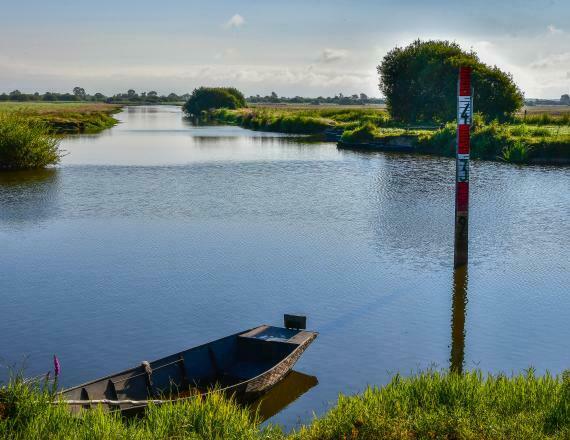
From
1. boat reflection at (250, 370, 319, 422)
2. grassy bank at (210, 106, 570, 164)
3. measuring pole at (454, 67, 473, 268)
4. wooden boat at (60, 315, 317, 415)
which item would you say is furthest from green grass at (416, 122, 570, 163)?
boat reflection at (250, 370, 319, 422)

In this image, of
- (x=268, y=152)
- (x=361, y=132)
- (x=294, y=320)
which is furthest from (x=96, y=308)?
(x=361, y=132)

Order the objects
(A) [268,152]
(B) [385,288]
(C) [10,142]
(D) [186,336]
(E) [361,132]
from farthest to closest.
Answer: (E) [361,132]
(A) [268,152]
(C) [10,142]
(B) [385,288]
(D) [186,336]

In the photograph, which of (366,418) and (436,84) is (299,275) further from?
(436,84)

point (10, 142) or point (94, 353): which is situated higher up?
point (10, 142)

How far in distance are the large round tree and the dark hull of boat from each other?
239 feet

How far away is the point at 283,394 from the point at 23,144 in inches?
1754

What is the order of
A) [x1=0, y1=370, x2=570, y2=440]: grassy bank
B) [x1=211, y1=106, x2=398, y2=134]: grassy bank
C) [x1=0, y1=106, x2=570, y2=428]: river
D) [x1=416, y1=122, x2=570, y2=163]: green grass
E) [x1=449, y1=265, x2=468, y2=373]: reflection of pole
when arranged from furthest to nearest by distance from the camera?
1. [x1=211, y1=106, x2=398, y2=134]: grassy bank
2. [x1=416, y1=122, x2=570, y2=163]: green grass
3. [x1=0, y1=106, x2=570, y2=428]: river
4. [x1=449, y1=265, x2=468, y2=373]: reflection of pole
5. [x1=0, y1=370, x2=570, y2=440]: grassy bank

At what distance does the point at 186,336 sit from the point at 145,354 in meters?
1.46

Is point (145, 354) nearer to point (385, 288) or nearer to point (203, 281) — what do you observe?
point (203, 281)

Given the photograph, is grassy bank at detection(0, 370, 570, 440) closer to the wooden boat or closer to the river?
the wooden boat

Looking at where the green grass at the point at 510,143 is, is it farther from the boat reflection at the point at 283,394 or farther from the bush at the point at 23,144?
the boat reflection at the point at 283,394

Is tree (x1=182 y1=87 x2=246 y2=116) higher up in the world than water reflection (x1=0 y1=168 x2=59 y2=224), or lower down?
higher up

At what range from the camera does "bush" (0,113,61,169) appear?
52562 millimetres

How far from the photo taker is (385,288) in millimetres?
22172
